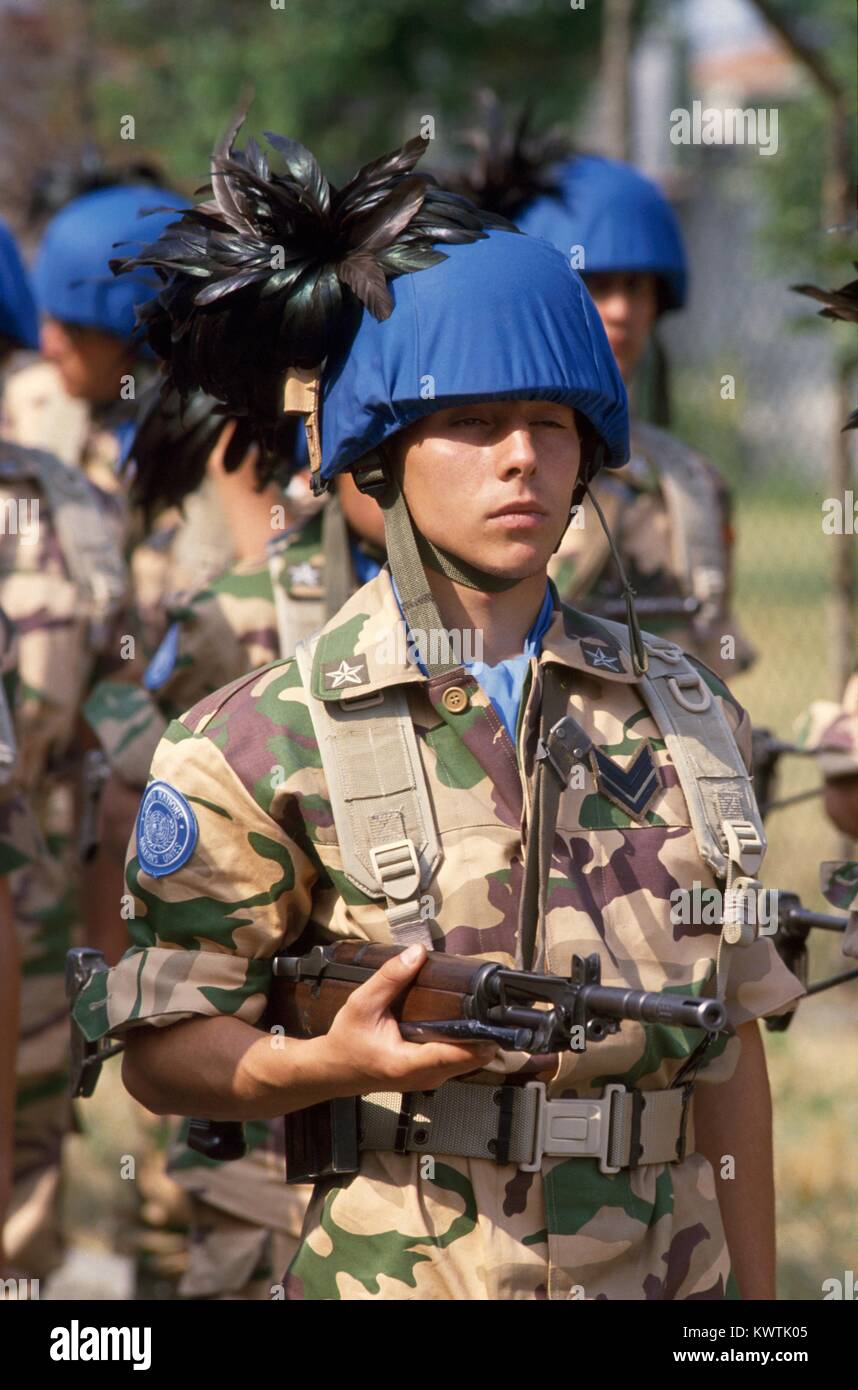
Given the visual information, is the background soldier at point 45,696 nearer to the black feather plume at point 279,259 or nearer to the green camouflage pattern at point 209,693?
the green camouflage pattern at point 209,693

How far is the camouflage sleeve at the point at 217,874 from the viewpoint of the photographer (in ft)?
9.09

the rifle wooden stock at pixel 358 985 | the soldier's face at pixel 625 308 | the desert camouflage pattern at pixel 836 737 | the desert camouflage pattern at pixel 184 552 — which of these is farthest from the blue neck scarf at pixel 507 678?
the desert camouflage pattern at pixel 184 552

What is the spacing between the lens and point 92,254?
6.96 metres

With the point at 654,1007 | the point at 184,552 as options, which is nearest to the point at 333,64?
the point at 184,552

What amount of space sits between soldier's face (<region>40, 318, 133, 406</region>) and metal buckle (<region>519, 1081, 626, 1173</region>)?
14.9 ft

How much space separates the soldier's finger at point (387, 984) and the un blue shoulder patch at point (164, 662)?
2.29 metres

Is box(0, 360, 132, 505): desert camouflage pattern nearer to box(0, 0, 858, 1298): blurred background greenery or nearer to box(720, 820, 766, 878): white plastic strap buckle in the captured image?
box(0, 0, 858, 1298): blurred background greenery

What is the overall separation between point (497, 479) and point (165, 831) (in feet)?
2.24

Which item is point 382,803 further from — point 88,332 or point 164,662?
point 88,332

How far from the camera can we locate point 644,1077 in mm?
2777

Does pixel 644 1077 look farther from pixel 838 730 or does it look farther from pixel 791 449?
pixel 791 449

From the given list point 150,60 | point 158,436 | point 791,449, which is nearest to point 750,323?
point 791,449

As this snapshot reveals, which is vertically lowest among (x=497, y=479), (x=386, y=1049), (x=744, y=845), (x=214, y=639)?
(x=386, y=1049)

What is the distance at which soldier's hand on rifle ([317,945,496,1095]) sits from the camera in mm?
2498
